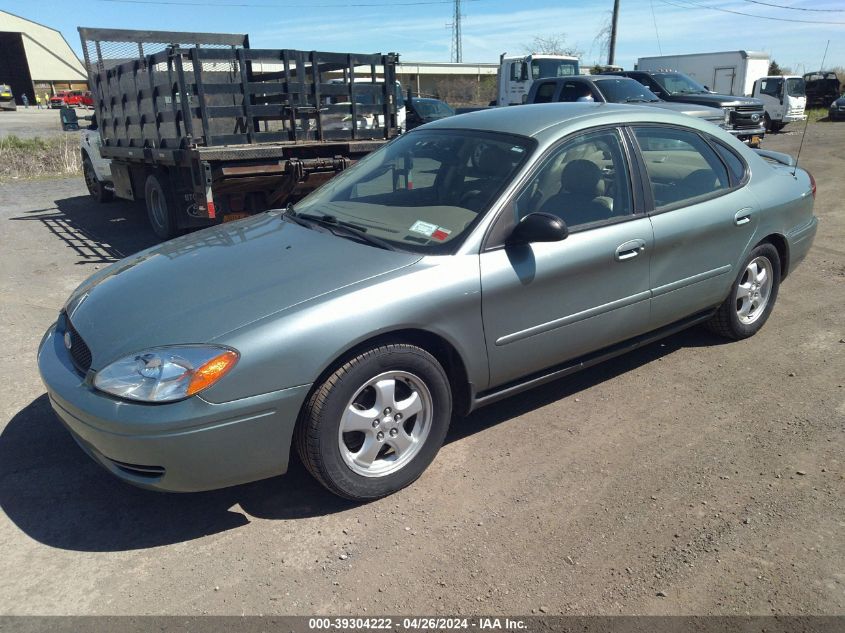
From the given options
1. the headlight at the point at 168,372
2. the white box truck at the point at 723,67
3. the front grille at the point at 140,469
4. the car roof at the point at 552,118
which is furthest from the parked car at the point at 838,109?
the front grille at the point at 140,469

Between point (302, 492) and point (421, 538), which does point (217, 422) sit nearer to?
point (302, 492)

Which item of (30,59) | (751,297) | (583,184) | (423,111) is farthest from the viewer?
(30,59)

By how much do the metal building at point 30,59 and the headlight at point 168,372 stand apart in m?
71.7

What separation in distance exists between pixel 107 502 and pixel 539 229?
7.91 ft

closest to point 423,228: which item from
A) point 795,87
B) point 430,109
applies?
point 430,109

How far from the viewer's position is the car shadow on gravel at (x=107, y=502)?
2.80 metres

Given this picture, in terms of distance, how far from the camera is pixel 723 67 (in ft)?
88.4

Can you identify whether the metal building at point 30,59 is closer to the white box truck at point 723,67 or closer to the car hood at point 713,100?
the white box truck at point 723,67

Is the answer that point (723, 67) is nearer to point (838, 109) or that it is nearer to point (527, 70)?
point (838, 109)

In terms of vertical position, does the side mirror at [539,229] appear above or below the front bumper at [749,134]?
above

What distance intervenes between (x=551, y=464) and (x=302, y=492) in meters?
1.25

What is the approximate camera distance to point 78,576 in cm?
254

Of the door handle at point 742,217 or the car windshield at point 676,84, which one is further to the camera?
the car windshield at point 676,84

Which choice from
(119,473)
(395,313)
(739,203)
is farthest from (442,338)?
(739,203)
